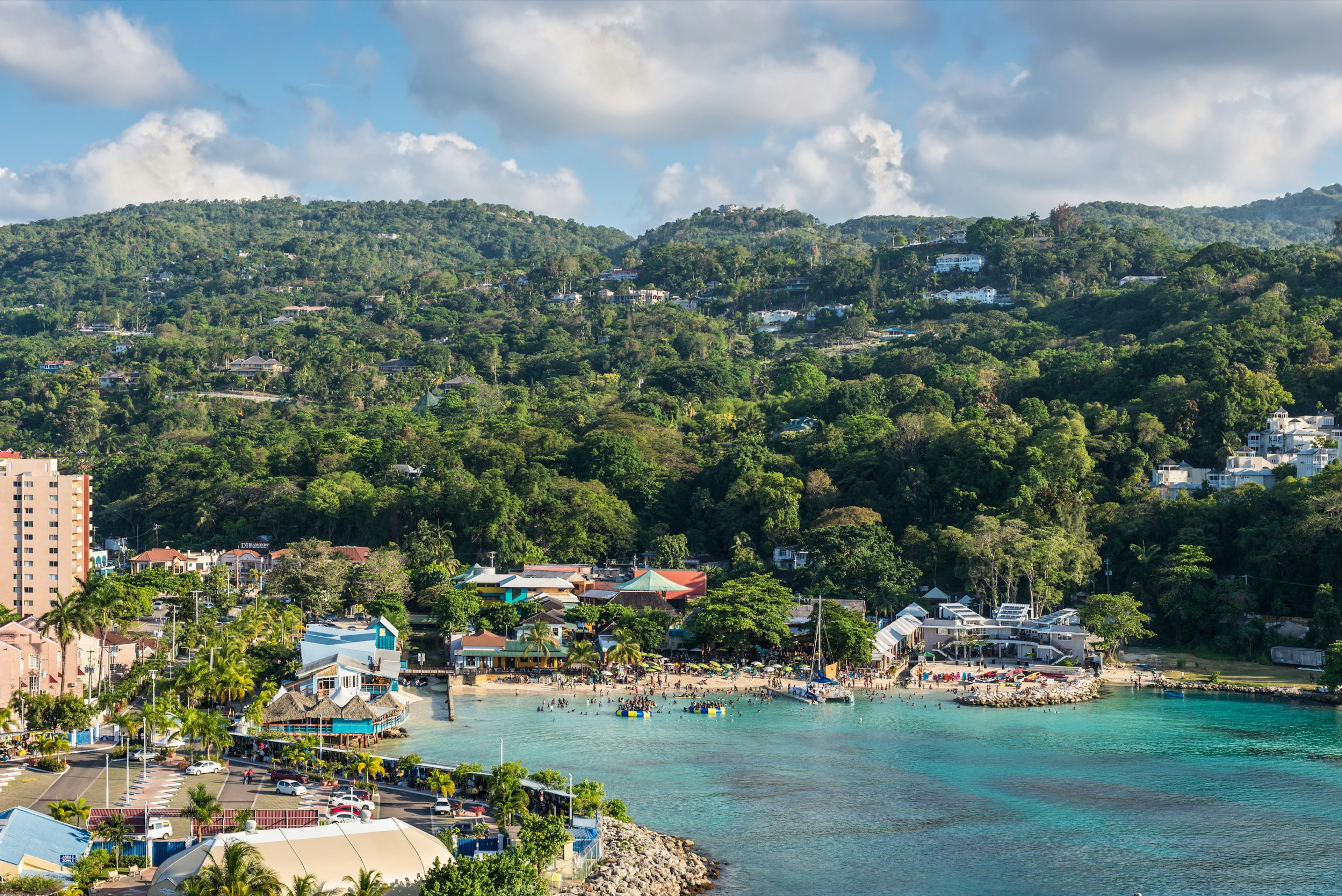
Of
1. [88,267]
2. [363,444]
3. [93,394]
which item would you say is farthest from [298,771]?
[88,267]

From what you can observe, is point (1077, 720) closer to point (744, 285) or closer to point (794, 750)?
Result: point (794, 750)

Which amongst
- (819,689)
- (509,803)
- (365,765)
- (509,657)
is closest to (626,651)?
(509,657)

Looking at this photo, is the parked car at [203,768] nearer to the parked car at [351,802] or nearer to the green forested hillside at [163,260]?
the parked car at [351,802]

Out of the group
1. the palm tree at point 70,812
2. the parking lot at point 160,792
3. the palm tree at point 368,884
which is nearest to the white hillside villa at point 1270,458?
the parking lot at point 160,792

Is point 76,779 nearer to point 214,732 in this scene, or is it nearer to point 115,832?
point 214,732

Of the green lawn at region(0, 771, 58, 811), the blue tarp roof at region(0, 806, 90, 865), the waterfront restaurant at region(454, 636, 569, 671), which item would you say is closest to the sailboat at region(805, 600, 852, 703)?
the waterfront restaurant at region(454, 636, 569, 671)
